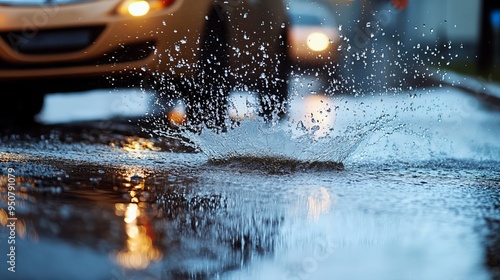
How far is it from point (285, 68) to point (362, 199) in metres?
3.70

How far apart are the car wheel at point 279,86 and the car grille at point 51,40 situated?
145 cm

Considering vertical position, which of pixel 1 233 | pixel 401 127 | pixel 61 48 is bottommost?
pixel 1 233

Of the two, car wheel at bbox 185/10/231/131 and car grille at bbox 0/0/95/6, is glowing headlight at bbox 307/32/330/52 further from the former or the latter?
car grille at bbox 0/0/95/6

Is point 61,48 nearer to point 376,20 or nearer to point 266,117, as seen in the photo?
point 266,117

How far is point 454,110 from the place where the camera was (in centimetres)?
1238

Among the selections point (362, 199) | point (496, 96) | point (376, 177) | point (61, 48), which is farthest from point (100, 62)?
point (496, 96)

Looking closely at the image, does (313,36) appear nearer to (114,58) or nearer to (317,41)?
(317,41)

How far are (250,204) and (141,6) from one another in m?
3.63

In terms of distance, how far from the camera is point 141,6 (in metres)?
8.11

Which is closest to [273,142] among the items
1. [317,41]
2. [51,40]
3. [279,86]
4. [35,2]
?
[279,86]

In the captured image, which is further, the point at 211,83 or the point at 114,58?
the point at 114,58

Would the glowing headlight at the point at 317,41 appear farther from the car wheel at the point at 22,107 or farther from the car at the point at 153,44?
the car wheel at the point at 22,107

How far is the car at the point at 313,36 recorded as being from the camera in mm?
9031

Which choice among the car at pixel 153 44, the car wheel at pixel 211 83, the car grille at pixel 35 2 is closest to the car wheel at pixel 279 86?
the car at pixel 153 44
